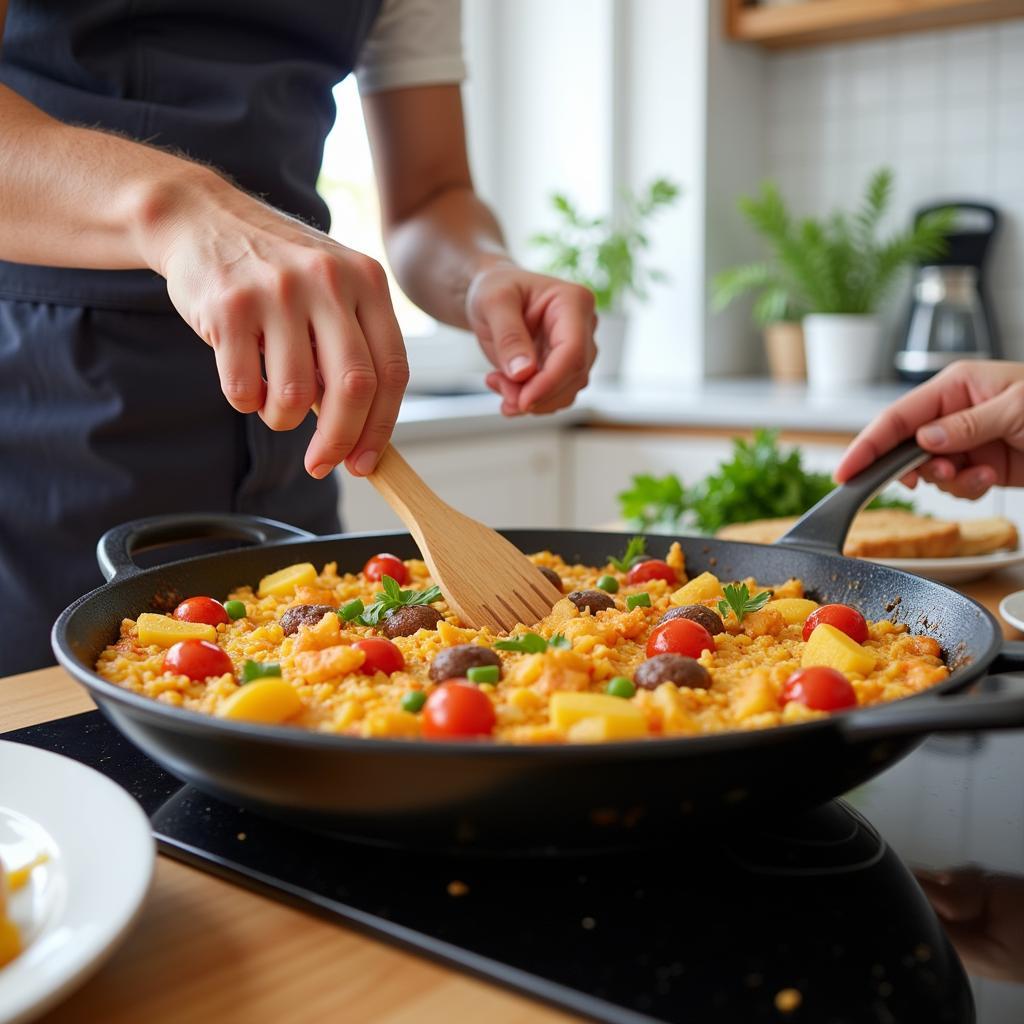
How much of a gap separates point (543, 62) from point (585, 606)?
136 inches

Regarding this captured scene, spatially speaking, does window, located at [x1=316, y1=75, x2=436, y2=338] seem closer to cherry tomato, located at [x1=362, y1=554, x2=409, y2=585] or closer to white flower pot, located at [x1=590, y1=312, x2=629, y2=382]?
white flower pot, located at [x1=590, y1=312, x2=629, y2=382]

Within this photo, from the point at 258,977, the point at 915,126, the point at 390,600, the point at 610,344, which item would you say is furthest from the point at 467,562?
the point at 915,126

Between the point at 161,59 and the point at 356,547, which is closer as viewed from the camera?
the point at 356,547

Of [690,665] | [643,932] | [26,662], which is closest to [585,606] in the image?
[690,665]

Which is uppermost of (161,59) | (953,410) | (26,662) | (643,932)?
(161,59)

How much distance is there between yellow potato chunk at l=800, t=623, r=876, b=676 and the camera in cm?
89

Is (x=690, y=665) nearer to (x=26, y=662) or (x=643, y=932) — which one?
(x=643, y=932)

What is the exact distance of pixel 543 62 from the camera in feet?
13.6

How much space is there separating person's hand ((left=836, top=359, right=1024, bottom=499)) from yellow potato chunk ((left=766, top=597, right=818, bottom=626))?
0.29m

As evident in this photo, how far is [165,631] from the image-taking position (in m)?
0.97

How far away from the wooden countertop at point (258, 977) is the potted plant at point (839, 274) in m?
3.27

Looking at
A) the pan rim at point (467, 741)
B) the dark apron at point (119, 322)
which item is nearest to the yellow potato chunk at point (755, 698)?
the pan rim at point (467, 741)

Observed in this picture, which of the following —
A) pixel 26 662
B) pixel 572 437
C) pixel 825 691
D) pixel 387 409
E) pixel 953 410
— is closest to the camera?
pixel 825 691

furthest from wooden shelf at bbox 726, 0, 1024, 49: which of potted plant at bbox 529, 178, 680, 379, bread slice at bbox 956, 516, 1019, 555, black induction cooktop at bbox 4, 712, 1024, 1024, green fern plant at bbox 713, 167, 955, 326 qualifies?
black induction cooktop at bbox 4, 712, 1024, 1024
